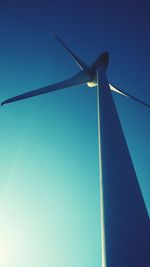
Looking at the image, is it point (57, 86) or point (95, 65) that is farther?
point (95, 65)

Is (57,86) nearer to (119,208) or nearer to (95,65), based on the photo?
(95,65)

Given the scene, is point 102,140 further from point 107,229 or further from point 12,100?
point 12,100

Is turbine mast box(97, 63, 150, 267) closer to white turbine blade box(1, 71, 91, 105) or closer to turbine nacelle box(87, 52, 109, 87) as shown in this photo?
white turbine blade box(1, 71, 91, 105)

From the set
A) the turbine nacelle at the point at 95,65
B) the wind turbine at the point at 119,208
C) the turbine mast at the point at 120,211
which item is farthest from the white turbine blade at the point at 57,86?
the turbine mast at the point at 120,211

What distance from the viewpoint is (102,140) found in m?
9.51

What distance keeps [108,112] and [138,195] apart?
15.2 feet

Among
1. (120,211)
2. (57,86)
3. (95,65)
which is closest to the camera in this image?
(120,211)

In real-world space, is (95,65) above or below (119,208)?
above

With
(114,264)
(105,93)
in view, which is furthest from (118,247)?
(105,93)

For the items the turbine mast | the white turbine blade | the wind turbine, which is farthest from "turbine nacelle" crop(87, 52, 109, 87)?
the turbine mast

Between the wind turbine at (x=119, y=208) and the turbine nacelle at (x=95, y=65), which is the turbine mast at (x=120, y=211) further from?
the turbine nacelle at (x=95, y=65)

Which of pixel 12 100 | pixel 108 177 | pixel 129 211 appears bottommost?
pixel 129 211

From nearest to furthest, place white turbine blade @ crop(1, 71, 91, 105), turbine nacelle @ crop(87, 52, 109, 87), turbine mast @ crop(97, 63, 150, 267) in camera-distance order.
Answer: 1. turbine mast @ crop(97, 63, 150, 267)
2. white turbine blade @ crop(1, 71, 91, 105)
3. turbine nacelle @ crop(87, 52, 109, 87)

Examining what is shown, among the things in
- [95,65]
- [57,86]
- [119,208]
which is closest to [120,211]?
[119,208]
